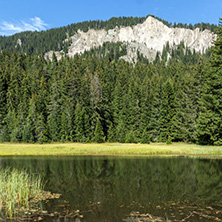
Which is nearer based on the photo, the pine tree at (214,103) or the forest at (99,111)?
the pine tree at (214,103)

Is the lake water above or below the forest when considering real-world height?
below

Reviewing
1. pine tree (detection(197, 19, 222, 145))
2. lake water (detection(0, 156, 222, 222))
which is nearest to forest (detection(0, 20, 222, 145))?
pine tree (detection(197, 19, 222, 145))

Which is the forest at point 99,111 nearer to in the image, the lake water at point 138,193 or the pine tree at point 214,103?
the pine tree at point 214,103

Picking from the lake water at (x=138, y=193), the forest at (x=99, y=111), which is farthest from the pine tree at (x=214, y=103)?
the lake water at (x=138, y=193)

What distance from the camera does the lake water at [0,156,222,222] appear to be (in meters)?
12.9

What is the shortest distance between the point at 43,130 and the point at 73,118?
1186 centimetres

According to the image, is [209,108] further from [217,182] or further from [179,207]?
[179,207]

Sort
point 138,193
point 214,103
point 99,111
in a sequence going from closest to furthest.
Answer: point 138,193 → point 214,103 → point 99,111

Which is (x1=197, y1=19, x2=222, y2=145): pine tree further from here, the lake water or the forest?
the lake water

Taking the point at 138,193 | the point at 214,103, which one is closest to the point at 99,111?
the point at 214,103

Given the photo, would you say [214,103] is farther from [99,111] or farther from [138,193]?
[99,111]

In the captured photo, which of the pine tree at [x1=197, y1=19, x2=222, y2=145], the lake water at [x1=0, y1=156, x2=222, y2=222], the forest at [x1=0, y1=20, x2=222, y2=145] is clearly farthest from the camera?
the forest at [x1=0, y1=20, x2=222, y2=145]

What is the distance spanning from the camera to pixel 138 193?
17.2 meters

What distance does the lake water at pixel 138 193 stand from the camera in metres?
12.9
